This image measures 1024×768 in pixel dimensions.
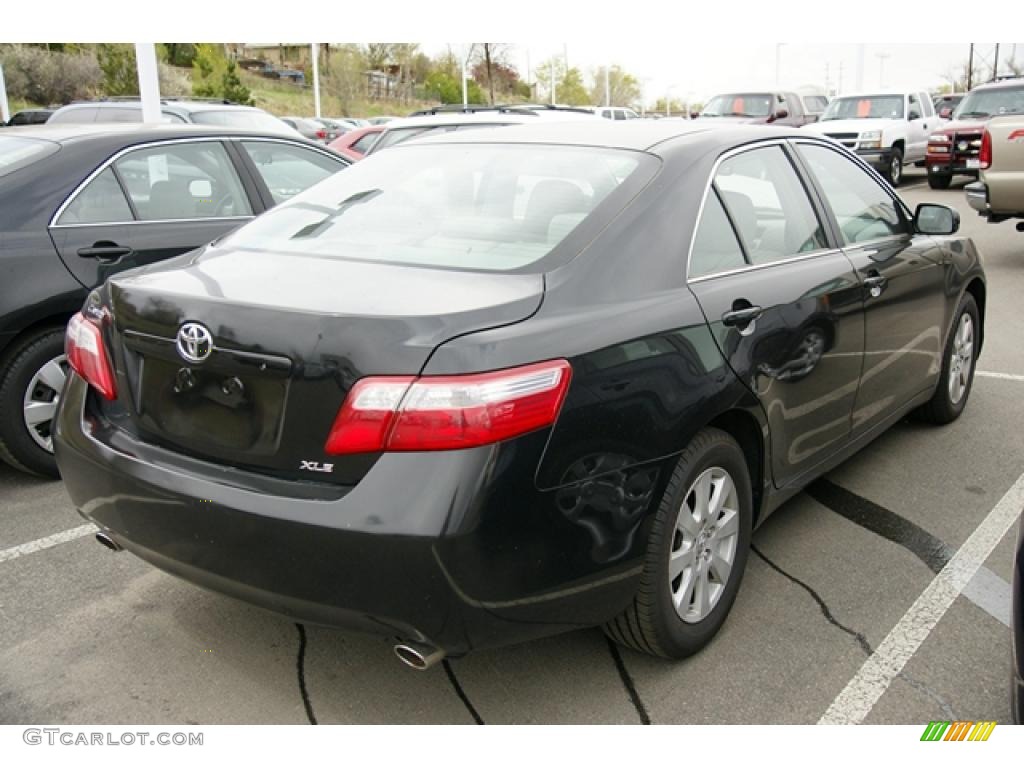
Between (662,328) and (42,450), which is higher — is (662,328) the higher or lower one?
the higher one

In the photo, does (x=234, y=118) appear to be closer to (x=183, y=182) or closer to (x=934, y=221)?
(x=183, y=182)

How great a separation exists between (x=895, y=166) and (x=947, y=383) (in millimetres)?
15345

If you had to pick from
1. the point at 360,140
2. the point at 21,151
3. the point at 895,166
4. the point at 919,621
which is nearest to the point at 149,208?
the point at 21,151

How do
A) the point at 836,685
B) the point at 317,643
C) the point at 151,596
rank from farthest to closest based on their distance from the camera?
1. the point at 151,596
2. the point at 317,643
3. the point at 836,685

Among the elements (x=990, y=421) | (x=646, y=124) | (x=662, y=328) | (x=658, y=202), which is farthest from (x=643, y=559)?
(x=990, y=421)

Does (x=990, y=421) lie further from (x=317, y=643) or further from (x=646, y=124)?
(x=317, y=643)

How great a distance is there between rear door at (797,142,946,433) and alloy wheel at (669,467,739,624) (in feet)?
3.70

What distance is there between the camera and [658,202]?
2941 mm

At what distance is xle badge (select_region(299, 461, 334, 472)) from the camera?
93.3 inches

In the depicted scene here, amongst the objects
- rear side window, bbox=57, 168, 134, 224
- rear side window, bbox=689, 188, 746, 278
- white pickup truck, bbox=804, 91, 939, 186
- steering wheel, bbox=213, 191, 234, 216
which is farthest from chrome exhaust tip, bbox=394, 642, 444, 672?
white pickup truck, bbox=804, 91, 939, 186

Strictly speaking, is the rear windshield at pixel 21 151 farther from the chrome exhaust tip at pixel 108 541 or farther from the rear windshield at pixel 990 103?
the rear windshield at pixel 990 103

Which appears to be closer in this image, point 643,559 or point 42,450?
point 643,559

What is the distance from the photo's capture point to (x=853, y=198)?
4160mm

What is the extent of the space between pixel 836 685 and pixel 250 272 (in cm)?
209
